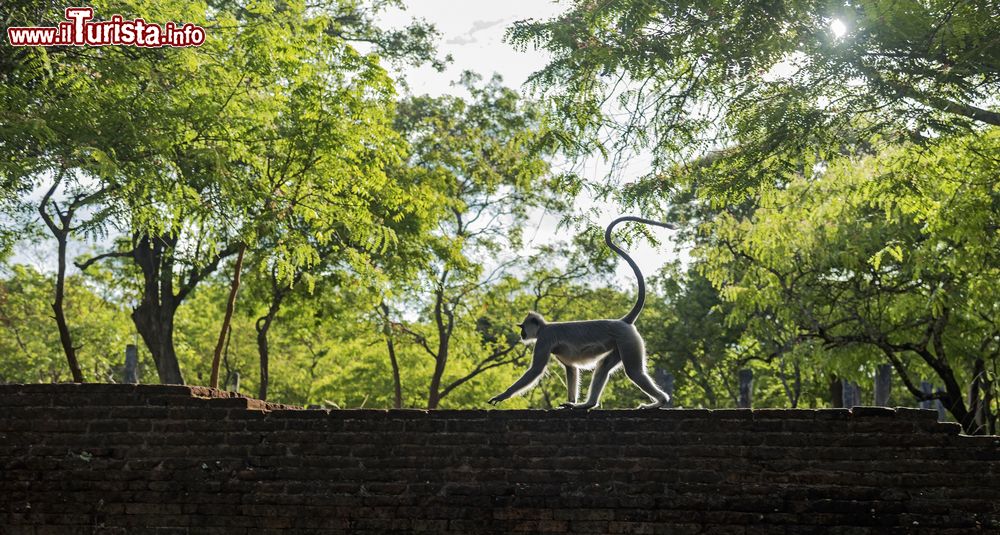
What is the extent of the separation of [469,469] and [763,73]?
5847 millimetres

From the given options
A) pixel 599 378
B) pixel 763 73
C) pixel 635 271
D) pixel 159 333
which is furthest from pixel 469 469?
pixel 159 333

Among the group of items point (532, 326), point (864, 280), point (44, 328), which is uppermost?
point (44, 328)

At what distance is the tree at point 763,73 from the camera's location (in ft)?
33.9

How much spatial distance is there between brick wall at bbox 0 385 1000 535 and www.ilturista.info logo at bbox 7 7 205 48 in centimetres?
538

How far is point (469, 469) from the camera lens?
835 cm

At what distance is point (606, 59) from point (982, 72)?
3795 mm

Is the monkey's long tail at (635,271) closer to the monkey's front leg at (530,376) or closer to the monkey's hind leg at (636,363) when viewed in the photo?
the monkey's hind leg at (636,363)

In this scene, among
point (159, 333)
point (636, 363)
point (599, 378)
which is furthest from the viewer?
point (159, 333)

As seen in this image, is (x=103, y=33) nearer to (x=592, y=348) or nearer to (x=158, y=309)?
(x=158, y=309)

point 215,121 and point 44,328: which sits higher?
point 44,328

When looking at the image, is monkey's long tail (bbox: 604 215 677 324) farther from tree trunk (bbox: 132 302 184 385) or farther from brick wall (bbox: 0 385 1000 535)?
tree trunk (bbox: 132 302 184 385)

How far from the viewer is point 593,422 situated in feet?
27.2

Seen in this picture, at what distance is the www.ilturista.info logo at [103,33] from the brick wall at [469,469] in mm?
5384

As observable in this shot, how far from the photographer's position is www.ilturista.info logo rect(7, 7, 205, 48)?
40.8 feet
